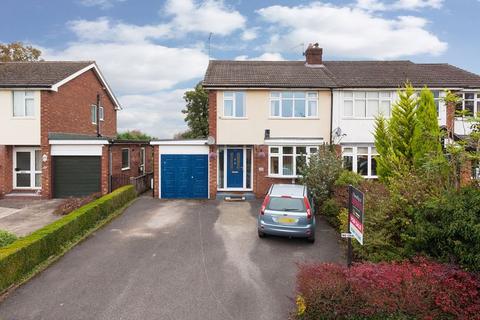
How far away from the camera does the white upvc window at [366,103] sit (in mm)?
15680

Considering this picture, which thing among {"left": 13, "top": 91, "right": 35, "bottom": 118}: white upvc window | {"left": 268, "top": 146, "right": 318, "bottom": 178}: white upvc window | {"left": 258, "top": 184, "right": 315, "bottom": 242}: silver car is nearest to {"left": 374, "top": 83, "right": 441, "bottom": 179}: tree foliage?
{"left": 268, "top": 146, "right": 318, "bottom": 178}: white upvc window

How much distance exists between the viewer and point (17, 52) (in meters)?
28.6

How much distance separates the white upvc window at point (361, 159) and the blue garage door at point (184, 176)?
283 inches

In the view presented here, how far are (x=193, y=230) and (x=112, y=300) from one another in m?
4.57

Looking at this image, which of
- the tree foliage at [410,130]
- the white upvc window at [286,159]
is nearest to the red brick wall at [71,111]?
the white upvc window at [286,159]

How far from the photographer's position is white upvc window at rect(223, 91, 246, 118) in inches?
610

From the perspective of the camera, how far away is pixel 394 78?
16.1 m

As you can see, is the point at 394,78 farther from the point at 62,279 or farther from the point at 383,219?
the point at 62,279

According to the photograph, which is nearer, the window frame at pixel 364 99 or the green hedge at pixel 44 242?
the green hedge at pixel 44 242

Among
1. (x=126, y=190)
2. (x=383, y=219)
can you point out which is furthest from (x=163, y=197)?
(x=383, y=219)

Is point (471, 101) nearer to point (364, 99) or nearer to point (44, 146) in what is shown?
point (364, 99)

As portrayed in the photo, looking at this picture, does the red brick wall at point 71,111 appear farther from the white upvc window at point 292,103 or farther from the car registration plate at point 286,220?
the car registration plate at point 286,220

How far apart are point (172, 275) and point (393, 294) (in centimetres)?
455

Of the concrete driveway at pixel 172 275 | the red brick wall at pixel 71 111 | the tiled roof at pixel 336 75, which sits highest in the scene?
the tiled roof at pixel 336 75
